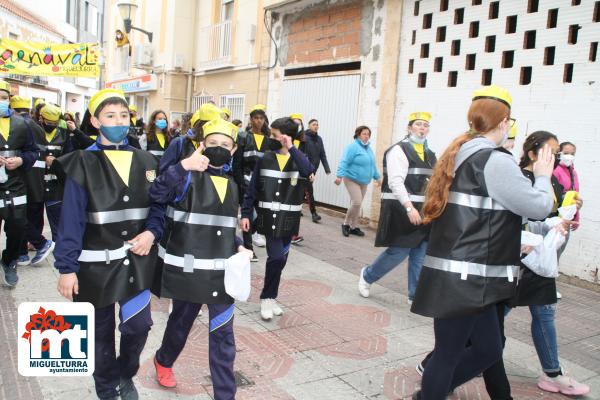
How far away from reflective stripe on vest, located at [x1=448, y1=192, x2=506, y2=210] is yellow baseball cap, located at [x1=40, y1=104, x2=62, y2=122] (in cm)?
564

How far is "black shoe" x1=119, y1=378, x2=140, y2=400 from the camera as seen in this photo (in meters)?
3.30

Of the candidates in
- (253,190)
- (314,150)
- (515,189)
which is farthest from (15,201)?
(314,150)

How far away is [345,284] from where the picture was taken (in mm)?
6531

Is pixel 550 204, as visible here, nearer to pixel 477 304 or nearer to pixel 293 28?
pixel 477 304

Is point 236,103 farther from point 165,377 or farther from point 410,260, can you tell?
point 165,377

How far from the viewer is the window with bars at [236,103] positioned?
49.4ft

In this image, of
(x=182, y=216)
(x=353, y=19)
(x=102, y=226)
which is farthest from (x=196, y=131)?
(x=353, y=19)

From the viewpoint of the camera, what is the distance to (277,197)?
511cm

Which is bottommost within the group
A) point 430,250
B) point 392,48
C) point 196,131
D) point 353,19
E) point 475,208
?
point 430,250

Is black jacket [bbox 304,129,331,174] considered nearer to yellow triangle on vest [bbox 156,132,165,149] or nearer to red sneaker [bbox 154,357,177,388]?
yellow triangle on vest [bbox 156,132,165,149]

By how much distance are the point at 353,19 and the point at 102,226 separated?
30.2 ft

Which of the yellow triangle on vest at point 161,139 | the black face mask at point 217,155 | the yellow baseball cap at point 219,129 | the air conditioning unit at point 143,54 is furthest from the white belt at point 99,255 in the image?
the air conditioning unit at point 143,54

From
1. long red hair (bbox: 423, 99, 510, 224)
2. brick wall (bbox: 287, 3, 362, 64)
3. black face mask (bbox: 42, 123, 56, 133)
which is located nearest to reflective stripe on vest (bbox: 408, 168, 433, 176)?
long red hair (bbox: 423, 99, 510, 224)

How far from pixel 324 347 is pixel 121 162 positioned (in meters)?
2.38
